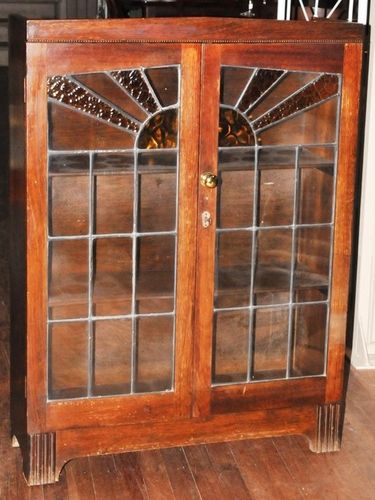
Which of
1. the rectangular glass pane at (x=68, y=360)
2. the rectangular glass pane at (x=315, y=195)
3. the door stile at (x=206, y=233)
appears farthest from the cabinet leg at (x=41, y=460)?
the rectangular glass pane at (x=315, y=195)

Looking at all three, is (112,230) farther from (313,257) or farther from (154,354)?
(313,257)

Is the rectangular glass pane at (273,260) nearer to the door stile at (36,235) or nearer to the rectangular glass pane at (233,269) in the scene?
the rectangular glass pane at (233,269)

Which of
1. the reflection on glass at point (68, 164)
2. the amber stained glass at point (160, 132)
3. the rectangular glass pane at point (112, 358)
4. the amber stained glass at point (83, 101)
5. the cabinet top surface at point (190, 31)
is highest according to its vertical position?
the cabinet top surface at point (190, 31)

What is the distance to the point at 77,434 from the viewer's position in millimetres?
2820

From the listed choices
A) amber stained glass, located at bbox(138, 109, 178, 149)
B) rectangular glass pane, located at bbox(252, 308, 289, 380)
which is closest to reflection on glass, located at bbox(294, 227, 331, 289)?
rectangular glass pane, located at bbox(252, 308, 289, 380)

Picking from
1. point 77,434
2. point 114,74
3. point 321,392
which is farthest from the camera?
point 321,392

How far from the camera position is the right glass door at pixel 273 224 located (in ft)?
9.07

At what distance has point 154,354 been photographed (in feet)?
9.38

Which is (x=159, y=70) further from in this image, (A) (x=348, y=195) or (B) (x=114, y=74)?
(A) (x=348, y=195)

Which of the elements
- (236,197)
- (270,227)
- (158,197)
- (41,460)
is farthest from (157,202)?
(41,460)

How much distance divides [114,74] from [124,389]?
0.85m

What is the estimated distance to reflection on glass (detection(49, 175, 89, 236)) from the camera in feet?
8.79

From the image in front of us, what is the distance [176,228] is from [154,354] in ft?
1.19

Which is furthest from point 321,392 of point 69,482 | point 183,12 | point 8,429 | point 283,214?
point 183,12
